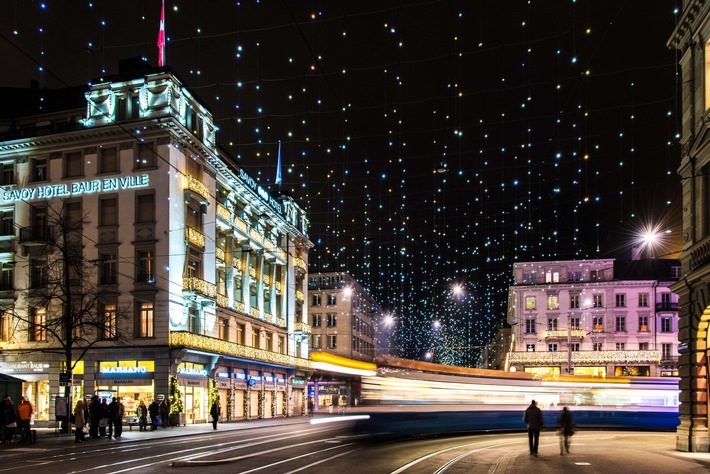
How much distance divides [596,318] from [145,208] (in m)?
51.3

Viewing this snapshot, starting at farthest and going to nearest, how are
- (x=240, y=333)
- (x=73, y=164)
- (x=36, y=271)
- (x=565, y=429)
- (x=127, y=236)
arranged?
1. (x=240, y=333)
2. (x=73, y=164)
3. (x=36, y=271)
4. (x=127, y=236)
5. (x=565, y=429)

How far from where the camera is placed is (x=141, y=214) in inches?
1719

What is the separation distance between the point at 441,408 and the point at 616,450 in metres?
6.22

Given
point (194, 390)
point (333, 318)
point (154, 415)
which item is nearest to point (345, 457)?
point (154, 415)

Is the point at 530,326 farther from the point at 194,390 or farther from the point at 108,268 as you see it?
the point at 108,268

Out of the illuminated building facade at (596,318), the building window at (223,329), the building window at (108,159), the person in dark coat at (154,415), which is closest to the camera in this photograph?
the person in dark coat at (154,415)

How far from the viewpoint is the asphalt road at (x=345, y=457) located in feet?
57.1

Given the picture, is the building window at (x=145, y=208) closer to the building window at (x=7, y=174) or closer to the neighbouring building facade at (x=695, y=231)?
the building window at (x=7, y=174)

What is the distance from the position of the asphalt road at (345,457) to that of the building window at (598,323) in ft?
165

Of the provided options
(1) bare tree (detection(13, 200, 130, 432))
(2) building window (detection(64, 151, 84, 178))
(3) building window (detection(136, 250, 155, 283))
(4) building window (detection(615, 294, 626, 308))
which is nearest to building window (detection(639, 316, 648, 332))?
(4) building window (detection(615, 294, 626, 308))

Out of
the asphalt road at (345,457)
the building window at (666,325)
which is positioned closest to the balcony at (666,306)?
the building window at (666,325)

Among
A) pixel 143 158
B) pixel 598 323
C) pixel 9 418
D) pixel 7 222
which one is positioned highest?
pixel 143 158

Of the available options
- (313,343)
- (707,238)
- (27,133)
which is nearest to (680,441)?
(707,238)

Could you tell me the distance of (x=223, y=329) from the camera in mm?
50875
